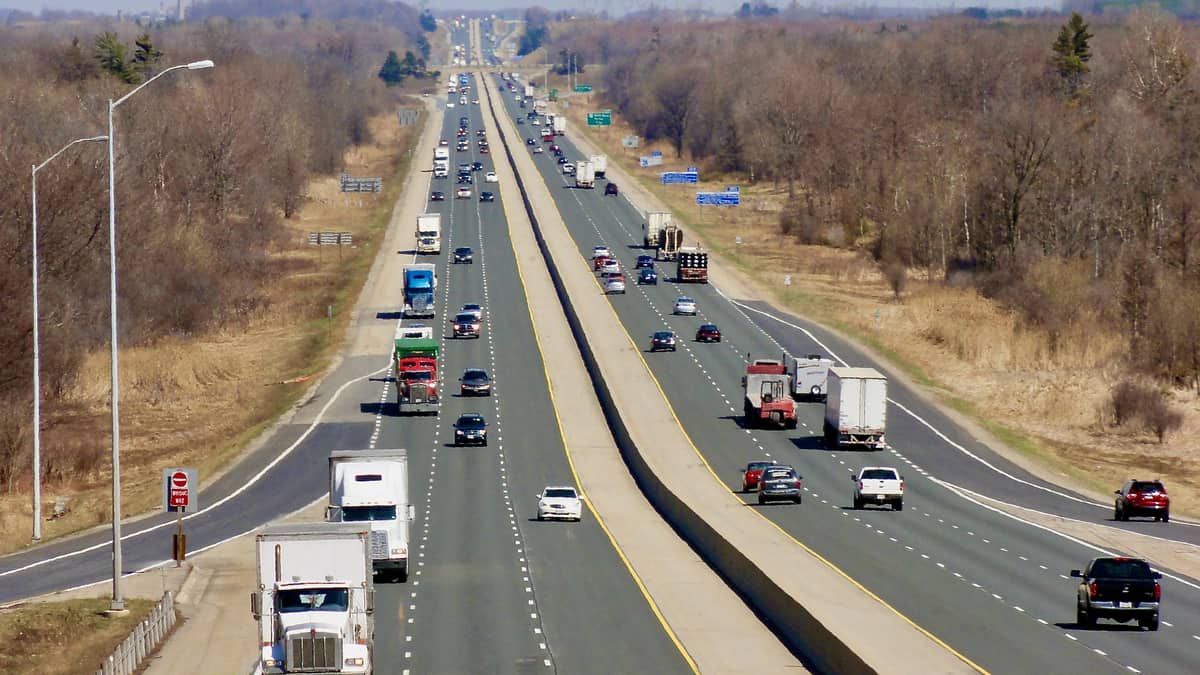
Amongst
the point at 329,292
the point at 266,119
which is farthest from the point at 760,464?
the point at 266,119

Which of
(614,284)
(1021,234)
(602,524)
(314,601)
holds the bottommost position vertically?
(602,524)

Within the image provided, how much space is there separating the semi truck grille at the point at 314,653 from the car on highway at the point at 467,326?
69.0m

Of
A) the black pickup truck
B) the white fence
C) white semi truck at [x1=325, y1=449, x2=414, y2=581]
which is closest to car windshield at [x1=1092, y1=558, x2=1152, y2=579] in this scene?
the black pickup truck

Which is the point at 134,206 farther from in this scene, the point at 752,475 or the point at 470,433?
the point at 752,475

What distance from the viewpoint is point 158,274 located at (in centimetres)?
11050

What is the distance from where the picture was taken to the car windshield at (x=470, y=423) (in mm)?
71500

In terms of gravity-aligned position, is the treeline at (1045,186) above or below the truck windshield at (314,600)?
above

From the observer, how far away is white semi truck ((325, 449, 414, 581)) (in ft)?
141

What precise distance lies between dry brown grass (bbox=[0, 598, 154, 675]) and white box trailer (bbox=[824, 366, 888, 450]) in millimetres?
37171

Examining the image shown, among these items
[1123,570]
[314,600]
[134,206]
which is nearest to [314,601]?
[314,600]

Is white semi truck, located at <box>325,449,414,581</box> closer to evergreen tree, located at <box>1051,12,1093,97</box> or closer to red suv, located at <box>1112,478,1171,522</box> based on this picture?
red suv, located at <box>1112,478,1171,522</box>

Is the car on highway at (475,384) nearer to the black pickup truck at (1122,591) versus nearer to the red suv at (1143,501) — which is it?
the red suv at (1143,501)

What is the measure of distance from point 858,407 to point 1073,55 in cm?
12106

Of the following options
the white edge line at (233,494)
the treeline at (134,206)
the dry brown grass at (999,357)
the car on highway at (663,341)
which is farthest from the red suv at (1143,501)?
the treeline at (134,206)
